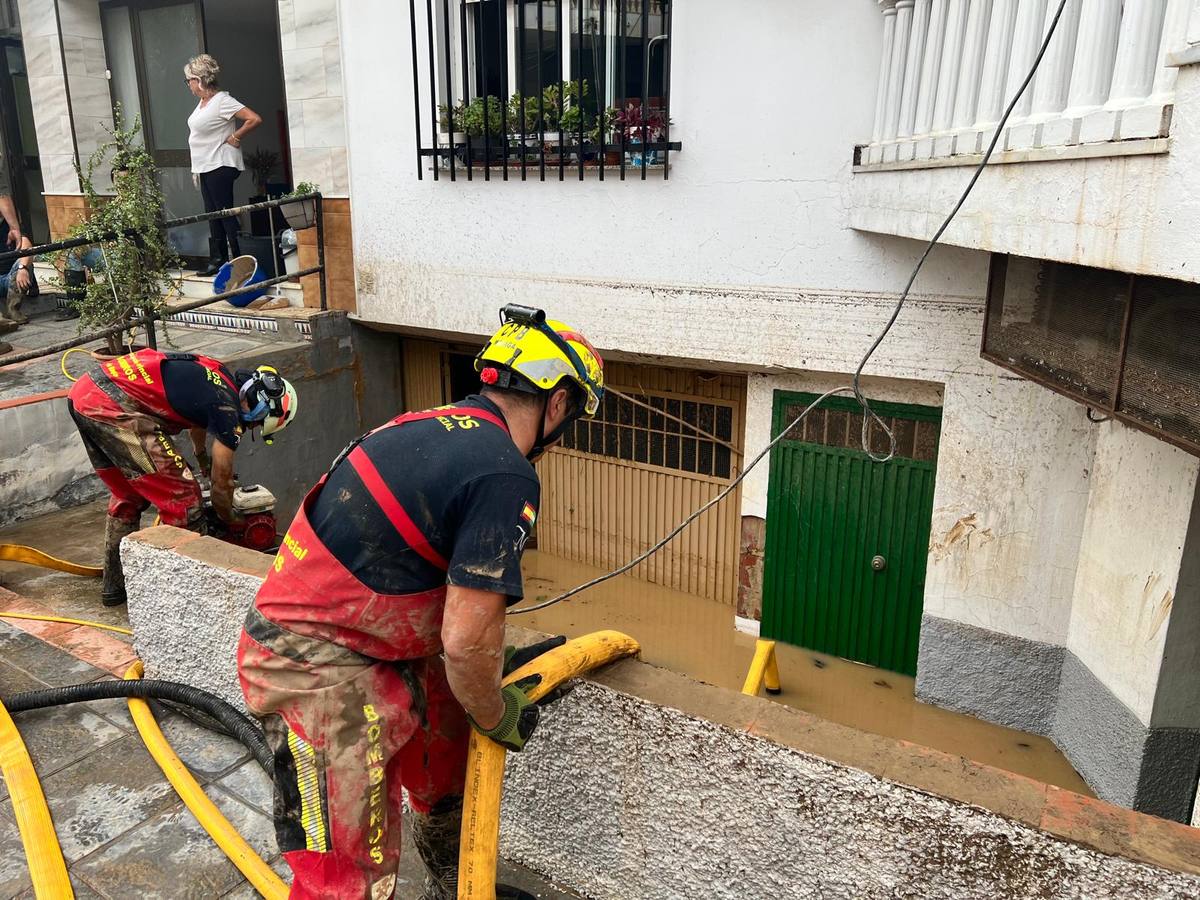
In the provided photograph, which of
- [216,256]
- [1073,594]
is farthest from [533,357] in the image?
[216,256]

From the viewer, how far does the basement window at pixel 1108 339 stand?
10.1 feet

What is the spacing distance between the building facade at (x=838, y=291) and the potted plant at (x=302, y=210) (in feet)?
0.51

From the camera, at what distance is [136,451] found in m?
5.07

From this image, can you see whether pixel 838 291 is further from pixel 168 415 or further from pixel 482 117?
pixel 168 415

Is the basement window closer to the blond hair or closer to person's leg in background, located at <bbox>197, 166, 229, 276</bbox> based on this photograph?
person's leg in background, located at <bbox>197, 166, 229, 276</bbox>

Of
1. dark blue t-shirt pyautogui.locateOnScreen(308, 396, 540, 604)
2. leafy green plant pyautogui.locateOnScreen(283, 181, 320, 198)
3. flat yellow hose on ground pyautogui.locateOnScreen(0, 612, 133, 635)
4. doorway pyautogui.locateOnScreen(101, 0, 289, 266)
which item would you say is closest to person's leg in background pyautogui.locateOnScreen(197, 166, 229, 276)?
doorway pyautogui.locateOnScreen(101, 0, 289, 266)

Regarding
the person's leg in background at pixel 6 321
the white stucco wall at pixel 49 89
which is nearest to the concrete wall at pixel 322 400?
the person's leg in background at pixel 6 321

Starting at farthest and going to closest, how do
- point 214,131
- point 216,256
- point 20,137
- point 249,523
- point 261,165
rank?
1. point 261,165
2. point 20,137
3. point 216,256
4. point 214,131
5. point 249,523

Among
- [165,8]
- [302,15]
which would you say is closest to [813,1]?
[302,15]

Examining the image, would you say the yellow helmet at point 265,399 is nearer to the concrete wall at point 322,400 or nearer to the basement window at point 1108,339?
the concrete wall at point 322,400

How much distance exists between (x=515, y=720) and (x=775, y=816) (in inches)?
28.6

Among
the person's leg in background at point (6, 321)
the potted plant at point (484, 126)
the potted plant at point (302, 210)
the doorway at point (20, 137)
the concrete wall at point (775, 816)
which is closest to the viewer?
the concrete wall at point (775, 816)

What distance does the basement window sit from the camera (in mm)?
3068

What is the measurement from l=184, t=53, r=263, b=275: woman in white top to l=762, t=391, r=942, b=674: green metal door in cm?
565
